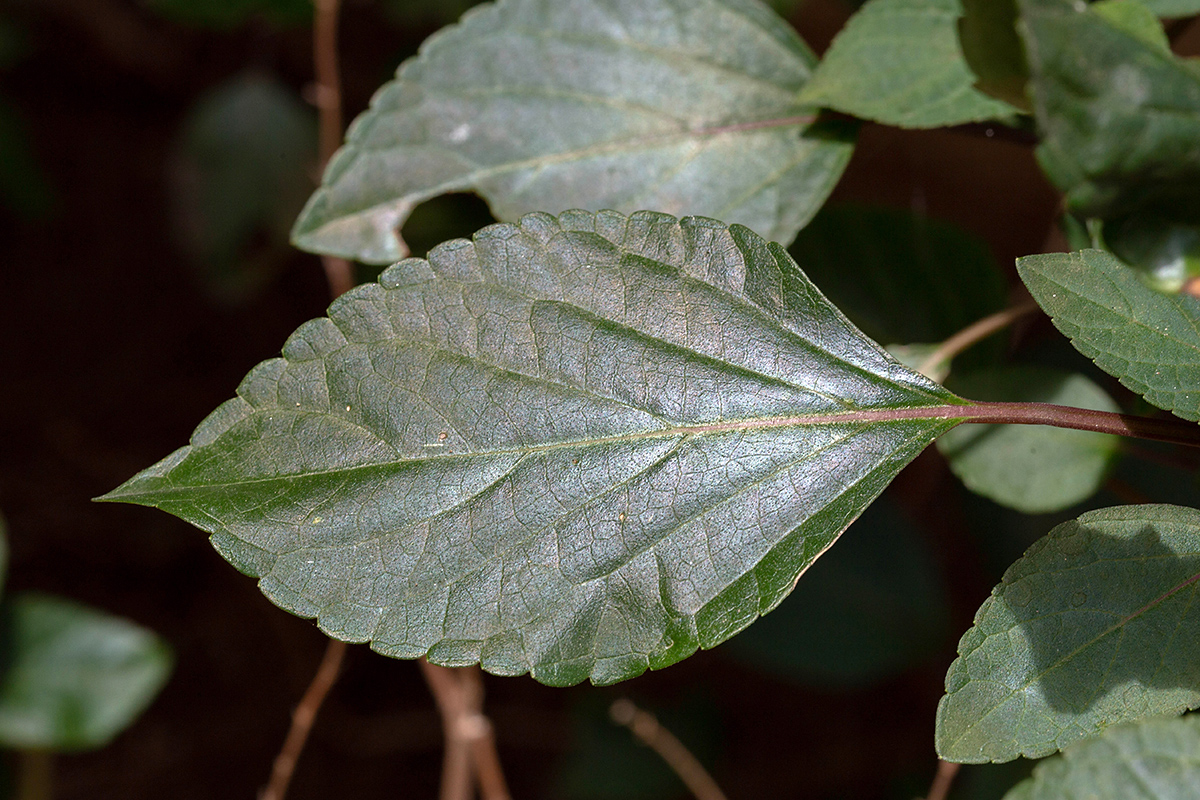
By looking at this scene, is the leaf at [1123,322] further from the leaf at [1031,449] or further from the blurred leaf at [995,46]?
the leaf at [1031,449]

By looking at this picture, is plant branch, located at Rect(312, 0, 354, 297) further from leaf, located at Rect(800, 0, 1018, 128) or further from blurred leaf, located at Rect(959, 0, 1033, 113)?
blurred leaf, located at Rect(959, 0, 1033, 113)

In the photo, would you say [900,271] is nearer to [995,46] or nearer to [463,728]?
[995,46]

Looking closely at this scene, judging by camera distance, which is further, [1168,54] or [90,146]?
[90,146]

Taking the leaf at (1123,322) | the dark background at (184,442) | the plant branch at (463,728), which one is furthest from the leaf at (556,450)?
the dark background at (184,442)

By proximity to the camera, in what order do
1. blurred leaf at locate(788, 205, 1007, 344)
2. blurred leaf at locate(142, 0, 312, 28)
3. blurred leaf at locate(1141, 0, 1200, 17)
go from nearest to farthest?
blurred leaf at locate(1141, 0, 1200, 17)
blurred leaf at locate(788, 205, 1007, 344)
blurred leaf at locate(142, 0, 312, 28)

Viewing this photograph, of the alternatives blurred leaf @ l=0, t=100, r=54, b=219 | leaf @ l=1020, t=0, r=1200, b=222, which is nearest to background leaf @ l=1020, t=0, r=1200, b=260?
leaf @ l=1020, t=0, r=1200, b=222

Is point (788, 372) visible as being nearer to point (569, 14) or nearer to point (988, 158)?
point (569, 14)

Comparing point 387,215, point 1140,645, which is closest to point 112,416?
point 387,215
